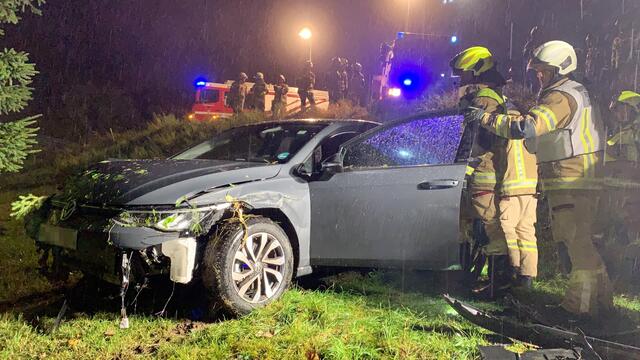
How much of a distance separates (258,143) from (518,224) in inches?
90.6

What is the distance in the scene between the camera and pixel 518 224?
3.59m

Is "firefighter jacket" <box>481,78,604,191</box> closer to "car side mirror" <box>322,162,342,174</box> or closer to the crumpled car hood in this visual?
"car side mirror" <box>322,162,342,174</box>

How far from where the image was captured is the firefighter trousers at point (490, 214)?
3.74 metres

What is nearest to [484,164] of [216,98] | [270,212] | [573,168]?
[573,168]

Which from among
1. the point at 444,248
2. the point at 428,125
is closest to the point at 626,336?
the point at 444,248

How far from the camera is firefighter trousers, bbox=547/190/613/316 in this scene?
3059mm

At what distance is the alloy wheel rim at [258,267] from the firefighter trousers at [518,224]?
1761mm

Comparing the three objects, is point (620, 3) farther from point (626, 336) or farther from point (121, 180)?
point (121, 180)

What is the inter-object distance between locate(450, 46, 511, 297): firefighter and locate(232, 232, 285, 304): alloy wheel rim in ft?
5.37

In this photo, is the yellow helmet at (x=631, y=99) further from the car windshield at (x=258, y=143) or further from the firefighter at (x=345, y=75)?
the firefighter at (x=345, y=75)

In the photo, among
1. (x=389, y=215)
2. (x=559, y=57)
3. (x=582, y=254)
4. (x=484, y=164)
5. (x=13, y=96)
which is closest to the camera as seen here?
(x=582, y=254)

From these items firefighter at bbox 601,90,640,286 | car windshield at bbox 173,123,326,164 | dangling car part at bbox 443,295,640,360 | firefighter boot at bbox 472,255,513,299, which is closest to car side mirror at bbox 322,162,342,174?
car windshield at bbox 173,123,326,164

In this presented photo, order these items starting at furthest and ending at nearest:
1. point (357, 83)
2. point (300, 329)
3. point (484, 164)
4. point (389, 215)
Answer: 1. point (357, 83)
2. point (484, 164)
3. point (389, 215)
4. point (300, 329)

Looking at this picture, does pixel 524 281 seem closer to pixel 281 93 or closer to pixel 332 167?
pixel 332 167
